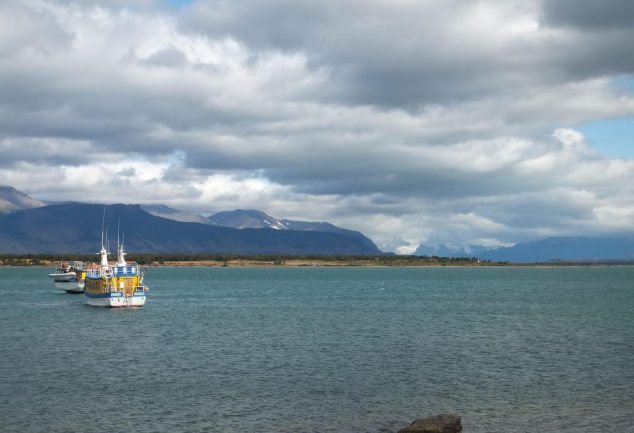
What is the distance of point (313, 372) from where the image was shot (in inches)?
2325

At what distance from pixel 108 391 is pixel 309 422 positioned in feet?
55.5

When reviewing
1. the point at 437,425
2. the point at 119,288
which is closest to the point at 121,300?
the point at 119,288

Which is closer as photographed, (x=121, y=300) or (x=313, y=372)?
(x=313, y=372)

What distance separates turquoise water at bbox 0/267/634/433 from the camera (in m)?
43.4

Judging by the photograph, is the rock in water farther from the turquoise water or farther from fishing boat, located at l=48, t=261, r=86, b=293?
fishing boat, located at l=48, t=261, r=86, b=293

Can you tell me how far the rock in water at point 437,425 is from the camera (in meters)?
37.7

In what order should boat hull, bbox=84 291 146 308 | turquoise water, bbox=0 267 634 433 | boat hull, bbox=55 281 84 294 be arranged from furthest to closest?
1. boat hull, bbox=55 281 84 294
2. boat hull, bbox=84 291 146 308
3. turquoise water, bbox=0 267 634 433

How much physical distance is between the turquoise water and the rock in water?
8.80 feet

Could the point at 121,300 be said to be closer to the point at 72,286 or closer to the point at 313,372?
the point at 72,286

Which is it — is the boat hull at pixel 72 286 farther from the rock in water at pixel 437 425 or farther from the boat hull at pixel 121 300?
the rock in water at pixel 437 425

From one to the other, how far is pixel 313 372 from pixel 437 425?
22247mm

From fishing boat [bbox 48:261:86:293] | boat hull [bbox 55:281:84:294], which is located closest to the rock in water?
fishing boat [bbox 48:261:86:293]

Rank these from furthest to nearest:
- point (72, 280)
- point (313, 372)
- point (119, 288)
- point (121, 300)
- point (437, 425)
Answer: point (72, 280) → point (119, 288) → point (121, 300) → point (313, 372) → point (437, 425)

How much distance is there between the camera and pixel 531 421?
42.5 meters
